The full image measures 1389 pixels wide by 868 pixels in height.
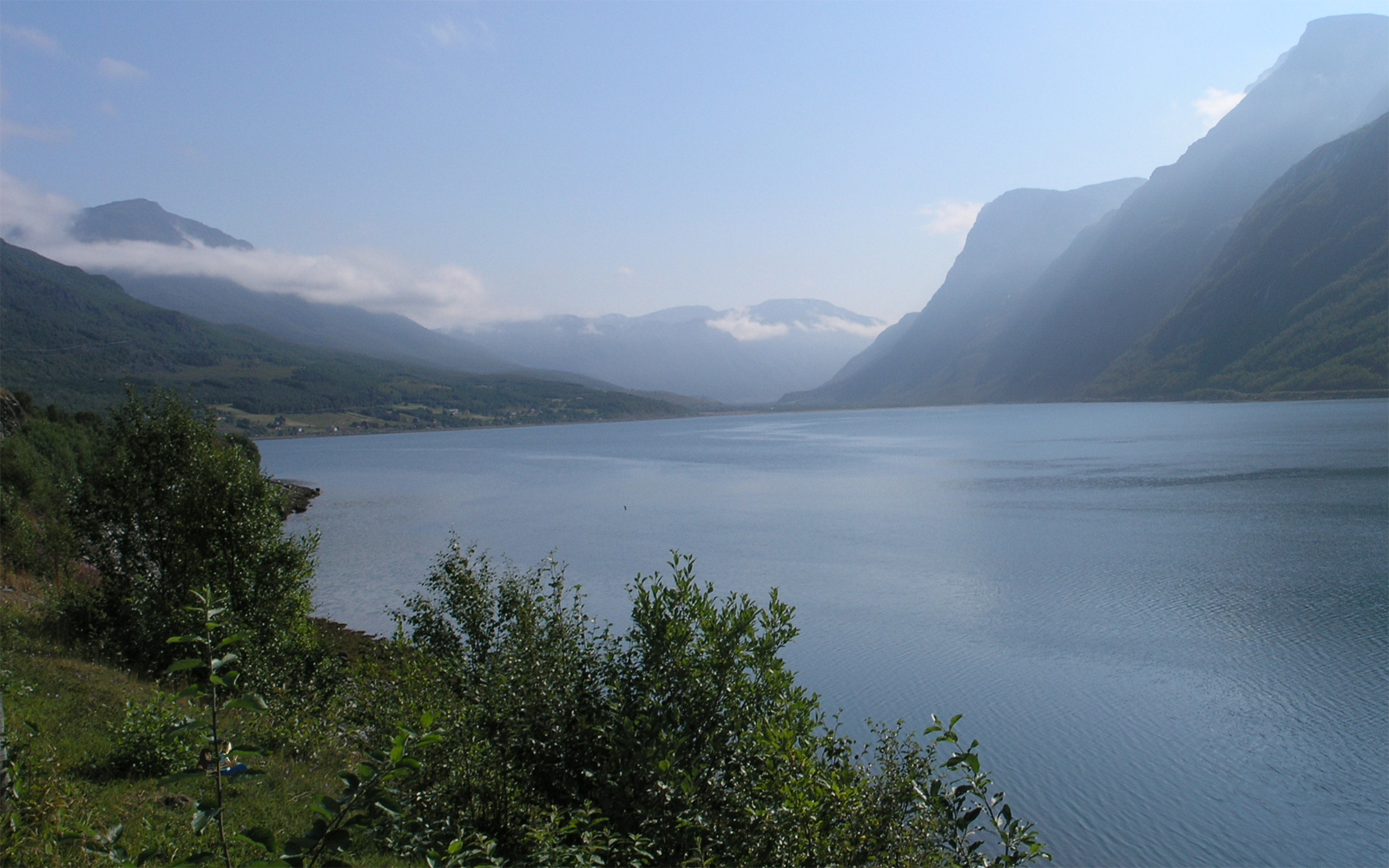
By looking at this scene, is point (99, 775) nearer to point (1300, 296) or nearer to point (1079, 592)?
point (1079, 592)

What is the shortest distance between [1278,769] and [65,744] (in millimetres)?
22486

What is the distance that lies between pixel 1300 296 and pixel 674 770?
19715 cm

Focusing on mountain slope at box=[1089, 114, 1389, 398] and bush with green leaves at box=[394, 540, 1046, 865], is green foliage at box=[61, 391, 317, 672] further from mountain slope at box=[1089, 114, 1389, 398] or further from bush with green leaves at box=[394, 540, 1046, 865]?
mountain slope at box=[1089, 114, 1389, 398]

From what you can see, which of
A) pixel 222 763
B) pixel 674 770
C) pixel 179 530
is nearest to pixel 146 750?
pixel 674 770

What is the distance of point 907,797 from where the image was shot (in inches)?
347

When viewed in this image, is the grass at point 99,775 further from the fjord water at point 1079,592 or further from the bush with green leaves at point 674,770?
the fjord water at point 1079,592

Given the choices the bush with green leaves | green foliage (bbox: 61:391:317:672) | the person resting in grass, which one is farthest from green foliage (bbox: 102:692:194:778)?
green foliage (bbox: 61:391:317:672)

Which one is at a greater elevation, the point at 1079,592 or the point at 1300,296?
the point at 1300,296

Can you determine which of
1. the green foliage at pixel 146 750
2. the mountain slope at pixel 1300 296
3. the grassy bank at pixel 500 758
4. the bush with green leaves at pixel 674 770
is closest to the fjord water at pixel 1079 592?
the grassy bank at pixel 500 758

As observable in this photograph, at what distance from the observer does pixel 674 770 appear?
8852 mm

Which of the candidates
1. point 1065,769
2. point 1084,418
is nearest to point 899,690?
point 1065,769

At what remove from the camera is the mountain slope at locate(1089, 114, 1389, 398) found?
14212cm

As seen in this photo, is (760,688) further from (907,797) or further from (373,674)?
(373,674)

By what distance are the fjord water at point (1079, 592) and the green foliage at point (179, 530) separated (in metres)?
13.4
